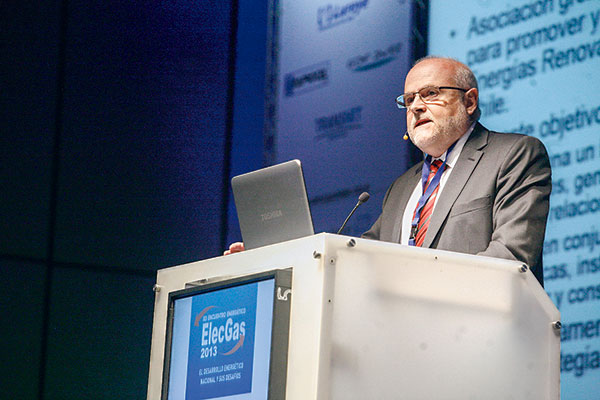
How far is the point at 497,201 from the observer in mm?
2449

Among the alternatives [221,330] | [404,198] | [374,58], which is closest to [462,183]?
[404,198]

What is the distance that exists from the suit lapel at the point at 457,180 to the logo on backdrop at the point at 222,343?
0.70 metres

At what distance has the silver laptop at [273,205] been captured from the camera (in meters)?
2.11

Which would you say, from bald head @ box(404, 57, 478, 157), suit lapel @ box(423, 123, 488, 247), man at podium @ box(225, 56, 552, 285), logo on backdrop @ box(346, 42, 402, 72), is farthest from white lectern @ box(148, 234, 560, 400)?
logo on backdrop @ box(346, 42, 402, 72)

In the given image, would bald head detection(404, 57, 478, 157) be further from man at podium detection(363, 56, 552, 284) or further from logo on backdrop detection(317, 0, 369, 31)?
logo on backdrop detection(317, 0, 369, 31)

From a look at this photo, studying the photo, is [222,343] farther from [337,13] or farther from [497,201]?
[337,13]

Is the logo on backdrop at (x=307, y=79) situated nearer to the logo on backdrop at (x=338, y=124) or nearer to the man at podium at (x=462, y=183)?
the logo on backdrop at (x=338, y=124)

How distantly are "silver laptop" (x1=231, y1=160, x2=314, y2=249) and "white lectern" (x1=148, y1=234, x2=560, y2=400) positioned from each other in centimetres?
17

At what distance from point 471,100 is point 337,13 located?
2.31 metres

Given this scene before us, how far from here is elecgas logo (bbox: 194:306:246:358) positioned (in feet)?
6.29

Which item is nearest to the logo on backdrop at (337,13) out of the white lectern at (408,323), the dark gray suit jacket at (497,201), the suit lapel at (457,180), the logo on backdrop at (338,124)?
the logo on backdrop at (338,124)

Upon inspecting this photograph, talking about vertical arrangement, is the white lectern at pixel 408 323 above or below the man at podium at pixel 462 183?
below

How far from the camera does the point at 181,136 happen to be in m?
4.95

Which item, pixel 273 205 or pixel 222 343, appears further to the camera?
pixel 273 205
